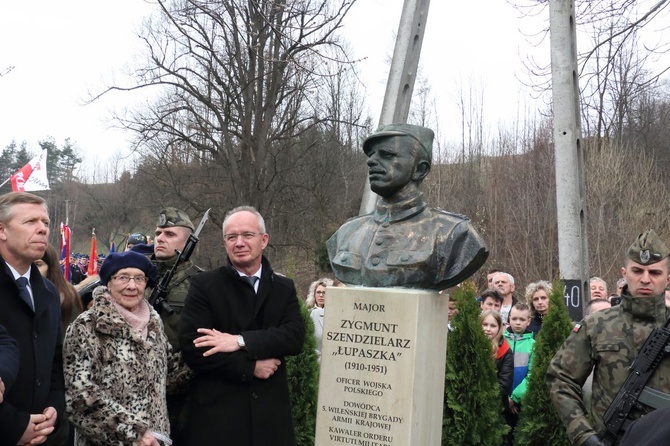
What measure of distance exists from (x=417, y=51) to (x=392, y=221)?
4.22 metres

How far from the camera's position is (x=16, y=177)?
16.8 m

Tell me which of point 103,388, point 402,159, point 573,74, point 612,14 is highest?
point 612,14

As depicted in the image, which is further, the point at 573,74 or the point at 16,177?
the point at 16,177

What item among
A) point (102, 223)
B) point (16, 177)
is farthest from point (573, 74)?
point (102, 223)

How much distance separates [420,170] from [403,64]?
389 cm

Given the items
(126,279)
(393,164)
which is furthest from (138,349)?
(393,164)

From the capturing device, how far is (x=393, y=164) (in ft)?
15.8

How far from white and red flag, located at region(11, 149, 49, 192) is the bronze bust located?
1346 cm

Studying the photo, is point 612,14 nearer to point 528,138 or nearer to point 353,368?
point 353,368

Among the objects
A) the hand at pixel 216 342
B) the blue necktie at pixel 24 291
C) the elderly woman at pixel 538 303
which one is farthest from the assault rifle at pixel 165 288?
the elderly woman at pixel 538 303

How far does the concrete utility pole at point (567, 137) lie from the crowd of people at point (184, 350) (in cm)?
284

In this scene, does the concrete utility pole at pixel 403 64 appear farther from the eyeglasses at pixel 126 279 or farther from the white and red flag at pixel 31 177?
the white and red flag at pixel 31 177

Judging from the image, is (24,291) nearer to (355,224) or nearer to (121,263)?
(121,263)

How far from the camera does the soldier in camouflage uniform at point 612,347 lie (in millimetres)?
4332
